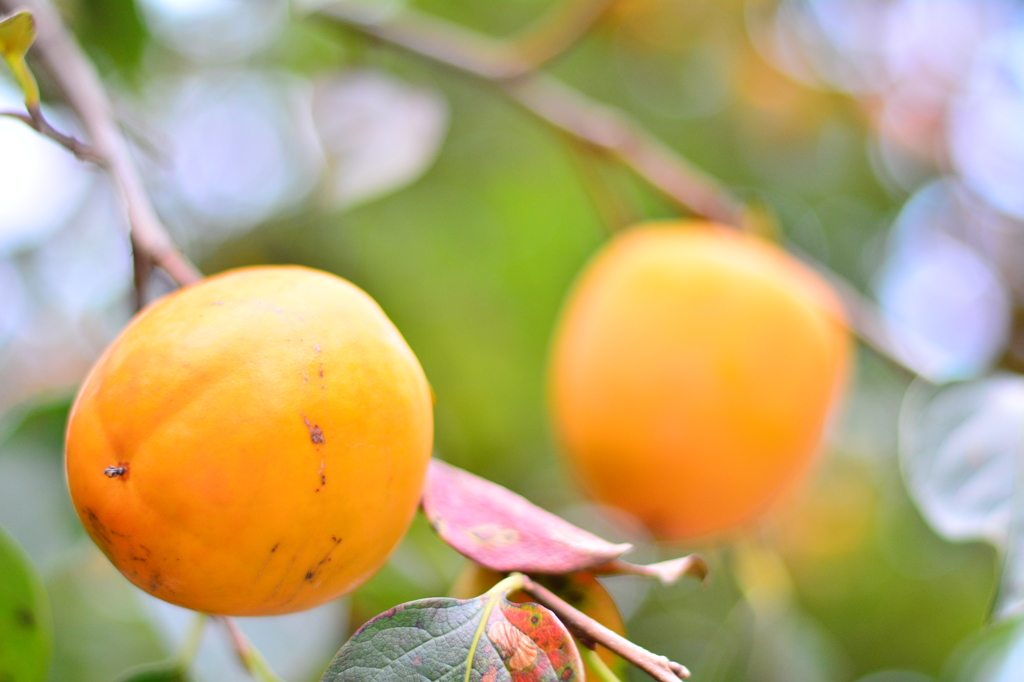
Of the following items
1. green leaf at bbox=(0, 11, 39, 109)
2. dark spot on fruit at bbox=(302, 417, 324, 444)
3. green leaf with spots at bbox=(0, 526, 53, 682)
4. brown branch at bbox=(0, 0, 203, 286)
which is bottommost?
green leaf with spots at bbox=(0, 526, 53, 682)

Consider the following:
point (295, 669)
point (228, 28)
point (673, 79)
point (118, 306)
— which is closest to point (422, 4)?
point (228, 28)

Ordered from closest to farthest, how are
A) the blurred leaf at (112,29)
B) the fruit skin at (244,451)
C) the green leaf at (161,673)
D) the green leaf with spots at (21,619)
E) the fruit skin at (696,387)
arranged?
the fruit skin at (244,451) → the green leaf with spots at (21,619) → the green leaf at (161,673) → the fruit skin at (696,387) → the blurred leaf at (112,29)

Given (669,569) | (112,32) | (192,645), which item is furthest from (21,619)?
(112,32)

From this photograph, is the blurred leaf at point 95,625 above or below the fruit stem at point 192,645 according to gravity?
below

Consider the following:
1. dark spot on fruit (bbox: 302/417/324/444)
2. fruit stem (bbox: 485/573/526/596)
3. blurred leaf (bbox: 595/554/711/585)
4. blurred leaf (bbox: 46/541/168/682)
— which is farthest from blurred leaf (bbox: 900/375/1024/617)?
blurred leaf (bbox: 46/541/168/682)

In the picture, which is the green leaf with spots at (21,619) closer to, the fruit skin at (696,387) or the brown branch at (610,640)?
the brown branch at (610,640)

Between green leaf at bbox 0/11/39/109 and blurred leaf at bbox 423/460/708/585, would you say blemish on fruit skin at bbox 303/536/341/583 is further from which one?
green leaf at bbox 0/11/39/109

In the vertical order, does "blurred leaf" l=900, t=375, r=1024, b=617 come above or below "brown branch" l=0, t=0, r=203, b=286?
below

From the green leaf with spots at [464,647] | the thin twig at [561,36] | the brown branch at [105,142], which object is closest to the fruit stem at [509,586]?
the green leaf with spots at [464,647]
